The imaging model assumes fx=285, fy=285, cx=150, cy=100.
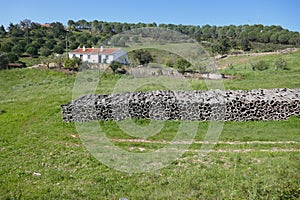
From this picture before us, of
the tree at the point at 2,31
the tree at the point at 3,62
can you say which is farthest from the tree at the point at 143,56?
the tree at the point at 2,31

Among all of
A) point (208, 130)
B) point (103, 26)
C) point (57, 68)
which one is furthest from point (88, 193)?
point (103, 26)

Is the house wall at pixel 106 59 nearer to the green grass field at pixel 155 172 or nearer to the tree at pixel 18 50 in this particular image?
the green grass field at pixel 155 172

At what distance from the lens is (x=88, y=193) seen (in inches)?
262

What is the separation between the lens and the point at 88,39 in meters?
59.6

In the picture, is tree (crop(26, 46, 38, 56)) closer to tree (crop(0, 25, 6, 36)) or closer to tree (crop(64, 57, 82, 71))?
tree (crop(64, 57, 82, 71))

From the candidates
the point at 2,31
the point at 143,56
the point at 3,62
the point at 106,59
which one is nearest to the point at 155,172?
the point at 143,56

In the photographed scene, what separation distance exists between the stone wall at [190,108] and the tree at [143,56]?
3.00 metres

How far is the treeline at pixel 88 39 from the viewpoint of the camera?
48.8 meters

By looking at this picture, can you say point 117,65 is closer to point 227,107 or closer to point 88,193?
point 227,107

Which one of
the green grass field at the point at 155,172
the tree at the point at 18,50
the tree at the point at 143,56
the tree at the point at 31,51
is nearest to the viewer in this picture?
the green grass field at the point at 155,172

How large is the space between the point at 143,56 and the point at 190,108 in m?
4.78

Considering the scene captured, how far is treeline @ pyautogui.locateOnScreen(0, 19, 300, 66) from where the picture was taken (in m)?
48.8

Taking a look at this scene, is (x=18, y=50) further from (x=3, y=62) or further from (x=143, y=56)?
(x=143, y=56)

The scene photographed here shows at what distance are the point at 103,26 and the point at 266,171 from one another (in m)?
78.8
